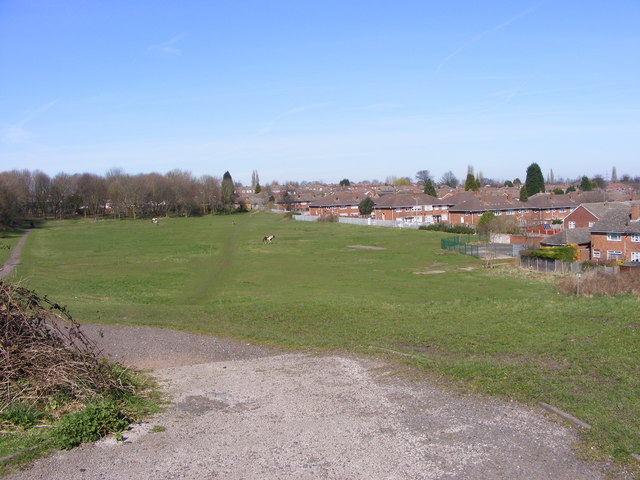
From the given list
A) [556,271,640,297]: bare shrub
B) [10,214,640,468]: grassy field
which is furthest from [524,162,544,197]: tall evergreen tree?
[556,271,640,297]: bare shrub

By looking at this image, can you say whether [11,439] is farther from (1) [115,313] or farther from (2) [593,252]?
(2) [593,252]

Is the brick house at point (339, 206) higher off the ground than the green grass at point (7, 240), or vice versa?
the brick house at point (339, 206)

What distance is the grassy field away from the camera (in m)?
11.6

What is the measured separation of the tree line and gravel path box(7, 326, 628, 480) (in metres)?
122

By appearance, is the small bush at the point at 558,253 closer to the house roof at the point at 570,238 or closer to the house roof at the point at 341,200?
the house roof at the point at 570,238

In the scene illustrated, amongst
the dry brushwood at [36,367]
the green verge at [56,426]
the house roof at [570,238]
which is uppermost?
the dry brushwood at [36,367]

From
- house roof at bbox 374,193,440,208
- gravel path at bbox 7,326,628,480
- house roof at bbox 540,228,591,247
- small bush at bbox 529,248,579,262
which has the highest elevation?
house roof at bbox 374,193,440,208

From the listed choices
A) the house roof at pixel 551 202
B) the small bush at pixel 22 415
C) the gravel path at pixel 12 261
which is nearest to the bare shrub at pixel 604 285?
the small bush at pixel 22 415

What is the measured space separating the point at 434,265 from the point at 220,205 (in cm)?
10946

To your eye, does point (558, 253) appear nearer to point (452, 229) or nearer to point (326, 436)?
point (452, 229)

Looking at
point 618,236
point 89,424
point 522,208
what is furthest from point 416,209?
point 89,424

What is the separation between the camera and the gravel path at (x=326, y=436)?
7961mm

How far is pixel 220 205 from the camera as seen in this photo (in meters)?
151

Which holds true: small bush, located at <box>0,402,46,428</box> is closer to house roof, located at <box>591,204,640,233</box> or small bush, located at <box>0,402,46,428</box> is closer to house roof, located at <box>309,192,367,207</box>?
house roof, located at <box>591,204,640,233</box>
